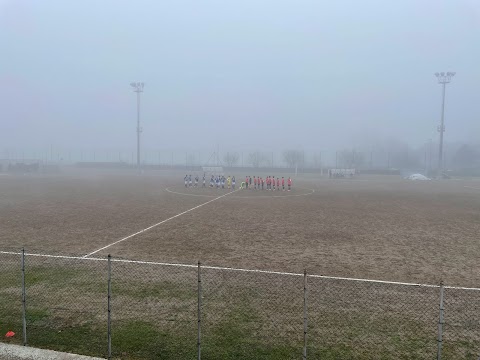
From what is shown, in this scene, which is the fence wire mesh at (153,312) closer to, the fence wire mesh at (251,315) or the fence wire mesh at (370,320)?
the fence wire mesh at (251,315)

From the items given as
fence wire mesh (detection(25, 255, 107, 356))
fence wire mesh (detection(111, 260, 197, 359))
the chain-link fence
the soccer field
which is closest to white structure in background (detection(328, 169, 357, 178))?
the soccer field

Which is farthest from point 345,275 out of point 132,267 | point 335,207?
point 335,207

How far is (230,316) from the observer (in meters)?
8.32

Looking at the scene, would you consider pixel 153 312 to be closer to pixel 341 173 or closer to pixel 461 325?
pixel 461 325

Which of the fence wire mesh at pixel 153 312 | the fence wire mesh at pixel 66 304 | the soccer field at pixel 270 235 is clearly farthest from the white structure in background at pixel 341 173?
the fence wire mesh at pixel 66 304

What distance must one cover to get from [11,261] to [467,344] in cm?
1233

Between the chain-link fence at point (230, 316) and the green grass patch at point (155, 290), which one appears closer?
the chain-link fence at point (230, 316)

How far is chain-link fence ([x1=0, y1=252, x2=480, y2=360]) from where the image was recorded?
22.7 ft

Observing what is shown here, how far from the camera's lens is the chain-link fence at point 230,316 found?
6.92m

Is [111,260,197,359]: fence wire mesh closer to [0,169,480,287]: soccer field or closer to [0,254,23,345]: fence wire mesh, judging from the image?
[0,169,480,287]: soccer field

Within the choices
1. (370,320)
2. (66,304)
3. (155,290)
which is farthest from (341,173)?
(66,304)

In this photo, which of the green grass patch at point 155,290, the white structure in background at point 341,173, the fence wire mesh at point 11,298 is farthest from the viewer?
the white structure in background at point 341,173

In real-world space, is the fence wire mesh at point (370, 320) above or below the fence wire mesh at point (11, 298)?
above

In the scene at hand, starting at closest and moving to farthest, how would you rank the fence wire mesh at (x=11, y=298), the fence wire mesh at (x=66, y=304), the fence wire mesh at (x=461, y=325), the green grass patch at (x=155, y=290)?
the fence wire mesh at (x=461, y=325), the fence wire mesh at (x=66, y=304), the fence wire mesh at (x=11, y=298), the green grass patch at (x=155, y=290)
